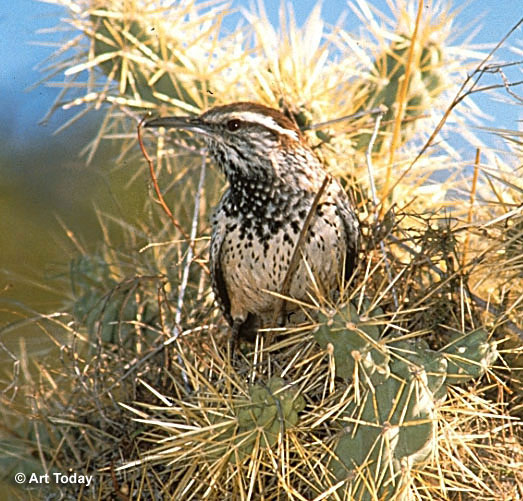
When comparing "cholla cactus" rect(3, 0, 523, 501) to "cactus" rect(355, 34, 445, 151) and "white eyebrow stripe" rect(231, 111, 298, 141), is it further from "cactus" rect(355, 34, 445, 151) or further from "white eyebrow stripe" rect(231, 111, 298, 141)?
"white eyebrow stripe" rect(231, 111, 298, 141)

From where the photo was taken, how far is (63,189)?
14.5 ft

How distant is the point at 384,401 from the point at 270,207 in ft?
1.91

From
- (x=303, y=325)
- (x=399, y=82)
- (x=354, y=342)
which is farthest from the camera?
(x=399, y=82)

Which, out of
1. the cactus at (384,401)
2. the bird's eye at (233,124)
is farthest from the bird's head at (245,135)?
the cactus at (384,401)

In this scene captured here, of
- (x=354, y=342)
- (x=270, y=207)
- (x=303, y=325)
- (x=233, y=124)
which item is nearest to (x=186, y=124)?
(x=233, y=124)

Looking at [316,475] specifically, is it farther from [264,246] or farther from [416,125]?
[416,125]

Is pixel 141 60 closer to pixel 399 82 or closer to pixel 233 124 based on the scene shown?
pixel 233 124

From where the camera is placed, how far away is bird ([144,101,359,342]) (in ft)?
5.40

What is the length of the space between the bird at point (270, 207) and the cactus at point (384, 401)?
0.43 meters

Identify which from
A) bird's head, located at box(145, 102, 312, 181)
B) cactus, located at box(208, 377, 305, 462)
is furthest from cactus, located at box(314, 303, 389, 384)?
bird's head, located at box(145, 102, 312, 181)

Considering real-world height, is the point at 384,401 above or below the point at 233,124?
below

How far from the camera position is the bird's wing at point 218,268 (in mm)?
1738

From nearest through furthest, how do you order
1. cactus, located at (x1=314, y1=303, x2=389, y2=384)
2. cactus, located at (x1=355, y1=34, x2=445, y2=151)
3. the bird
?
1. cactus, located at (x1=314, y1=303, x2=389, y2=384)
2. the bird
3. cactus, located at (x1=355, y1=34, x2=445, y2=151)

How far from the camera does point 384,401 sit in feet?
3.90
